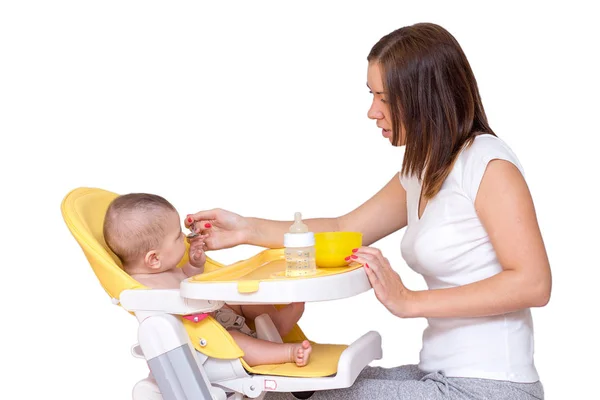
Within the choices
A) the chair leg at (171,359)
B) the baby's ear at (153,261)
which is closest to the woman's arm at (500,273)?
the chair leg at (171,359)

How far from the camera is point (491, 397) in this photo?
Answer: 236 centimetres

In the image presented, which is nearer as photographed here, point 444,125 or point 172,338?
point 172,338

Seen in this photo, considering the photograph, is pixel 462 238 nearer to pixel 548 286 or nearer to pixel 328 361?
pixel 548 286

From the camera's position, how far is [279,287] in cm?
220

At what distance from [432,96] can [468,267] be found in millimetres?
471

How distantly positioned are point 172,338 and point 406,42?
1017 mm

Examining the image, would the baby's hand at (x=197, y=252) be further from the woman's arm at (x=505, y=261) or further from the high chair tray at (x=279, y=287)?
the woman's arm at (x=505, y=261)

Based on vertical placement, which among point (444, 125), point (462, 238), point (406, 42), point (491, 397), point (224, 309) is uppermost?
point (406, 42)

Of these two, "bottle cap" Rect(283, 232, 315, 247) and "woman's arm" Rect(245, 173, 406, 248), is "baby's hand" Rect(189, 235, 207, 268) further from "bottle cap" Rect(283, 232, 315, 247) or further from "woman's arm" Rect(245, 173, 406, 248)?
"bottle cap" Rect(283, 232, 315, 247)

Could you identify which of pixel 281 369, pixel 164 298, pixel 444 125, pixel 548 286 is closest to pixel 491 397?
pixel 548 286

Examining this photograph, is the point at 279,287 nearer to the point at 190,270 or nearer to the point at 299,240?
the point at 299,240

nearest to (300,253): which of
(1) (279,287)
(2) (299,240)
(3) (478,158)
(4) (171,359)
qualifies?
(2) (299,240)

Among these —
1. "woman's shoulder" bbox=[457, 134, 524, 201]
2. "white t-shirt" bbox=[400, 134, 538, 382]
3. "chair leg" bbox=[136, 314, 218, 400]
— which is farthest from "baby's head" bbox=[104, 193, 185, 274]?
"woman's shoulder" bbox=[457, 134, 524, 201]

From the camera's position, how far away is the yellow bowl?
2.42m
